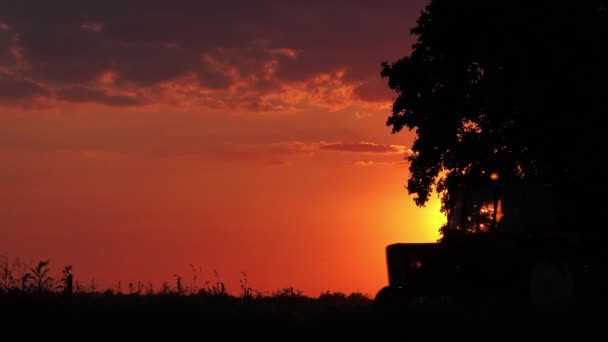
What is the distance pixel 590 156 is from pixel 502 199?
1328 cm

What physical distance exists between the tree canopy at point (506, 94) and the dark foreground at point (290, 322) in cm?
1393

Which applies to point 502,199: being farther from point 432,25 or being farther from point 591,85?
point 432,25

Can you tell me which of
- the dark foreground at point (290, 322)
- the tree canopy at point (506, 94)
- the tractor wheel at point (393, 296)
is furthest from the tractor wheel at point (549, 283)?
the tree canopy at point (506, 94)

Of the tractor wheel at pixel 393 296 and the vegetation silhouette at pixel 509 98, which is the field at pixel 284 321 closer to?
the tractor wheel at pixel 393 296

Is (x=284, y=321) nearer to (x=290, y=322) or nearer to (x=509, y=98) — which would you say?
(x=290, y=322)

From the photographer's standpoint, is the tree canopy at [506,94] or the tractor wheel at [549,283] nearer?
A: the tractor wheel at [549,283]

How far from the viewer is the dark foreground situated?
12.8 m

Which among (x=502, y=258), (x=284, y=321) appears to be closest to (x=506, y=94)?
(x=502, y=258)

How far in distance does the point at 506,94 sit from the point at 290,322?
18.0m

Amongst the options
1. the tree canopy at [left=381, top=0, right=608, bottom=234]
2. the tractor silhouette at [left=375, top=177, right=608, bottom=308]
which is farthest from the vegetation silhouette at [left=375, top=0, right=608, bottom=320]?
the tractor silhouette at [left=375, top=177, right=608, bottom=308]

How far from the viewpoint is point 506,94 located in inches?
1166

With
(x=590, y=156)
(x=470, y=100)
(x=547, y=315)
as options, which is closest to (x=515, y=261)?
(x=547, y=315)

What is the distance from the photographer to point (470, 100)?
100ft

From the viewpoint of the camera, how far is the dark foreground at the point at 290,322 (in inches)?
505
